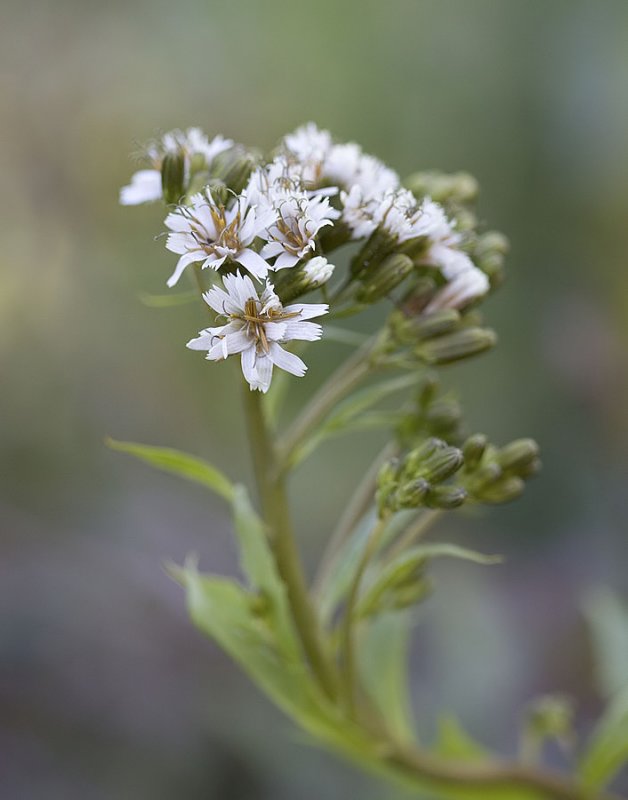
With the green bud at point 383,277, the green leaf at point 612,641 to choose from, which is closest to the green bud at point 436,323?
the green bud at point 383,277

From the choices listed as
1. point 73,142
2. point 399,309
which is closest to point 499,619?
Answer: point 399,309

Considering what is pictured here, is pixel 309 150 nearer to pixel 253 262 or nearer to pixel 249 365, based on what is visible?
pixel 253 262

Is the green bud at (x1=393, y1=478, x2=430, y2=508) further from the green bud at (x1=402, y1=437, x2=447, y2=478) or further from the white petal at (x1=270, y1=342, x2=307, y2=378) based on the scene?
the white petal at (x1=270, y1=342, x2=307, y2=378)

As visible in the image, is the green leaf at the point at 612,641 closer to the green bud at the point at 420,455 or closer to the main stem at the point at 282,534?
the main stem at the point at 282,534

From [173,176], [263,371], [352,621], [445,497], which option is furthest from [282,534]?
[173,176]

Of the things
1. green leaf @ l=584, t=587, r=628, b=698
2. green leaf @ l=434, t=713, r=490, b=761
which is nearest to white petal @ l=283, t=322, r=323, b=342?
green leaf @ l=434, t=713, r=490, b=761

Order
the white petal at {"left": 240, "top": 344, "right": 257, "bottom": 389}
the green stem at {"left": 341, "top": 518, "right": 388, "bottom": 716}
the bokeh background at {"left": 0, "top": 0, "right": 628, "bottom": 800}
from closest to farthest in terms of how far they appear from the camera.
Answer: the white petal at {"left": 240, "top": 344, "right": 257, "bottom": 389}
the green stem at {"left": 341, "top": 518, "right": 388, "bottom": 716}
the bokeh background at {"left": 0, "top": 0, "right": 628, "bottom": 800}
